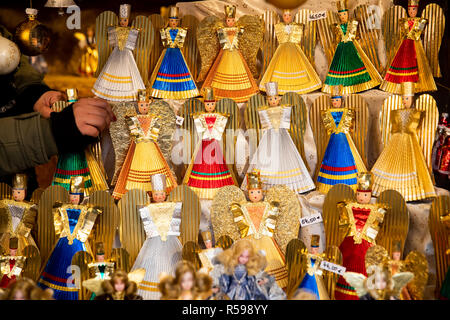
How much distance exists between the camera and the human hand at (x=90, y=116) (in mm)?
2139

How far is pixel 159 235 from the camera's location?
2285 mm

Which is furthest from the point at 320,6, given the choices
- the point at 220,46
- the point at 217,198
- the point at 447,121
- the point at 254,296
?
the point at 254,296

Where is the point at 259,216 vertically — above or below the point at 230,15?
below

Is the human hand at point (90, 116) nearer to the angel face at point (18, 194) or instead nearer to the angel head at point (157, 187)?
the angel head at point (157, 187)

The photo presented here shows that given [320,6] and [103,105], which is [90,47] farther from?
[320,6]

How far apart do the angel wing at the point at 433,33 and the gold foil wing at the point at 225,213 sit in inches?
44.8

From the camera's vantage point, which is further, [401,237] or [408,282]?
[401,237]

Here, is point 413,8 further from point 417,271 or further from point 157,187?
point 157,187

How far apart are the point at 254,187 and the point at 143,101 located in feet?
2.24

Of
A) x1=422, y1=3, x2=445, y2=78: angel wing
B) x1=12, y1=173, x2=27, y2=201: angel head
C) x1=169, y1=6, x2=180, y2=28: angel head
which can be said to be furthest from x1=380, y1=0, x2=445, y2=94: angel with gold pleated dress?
x1=12, y1=173, x2=27, y2=201: angel head

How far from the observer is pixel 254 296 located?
1.92 metres

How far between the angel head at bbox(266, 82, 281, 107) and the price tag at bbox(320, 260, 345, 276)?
0.81 m

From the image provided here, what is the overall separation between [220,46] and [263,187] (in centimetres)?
78

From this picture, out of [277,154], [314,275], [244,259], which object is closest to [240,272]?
[244,259]
